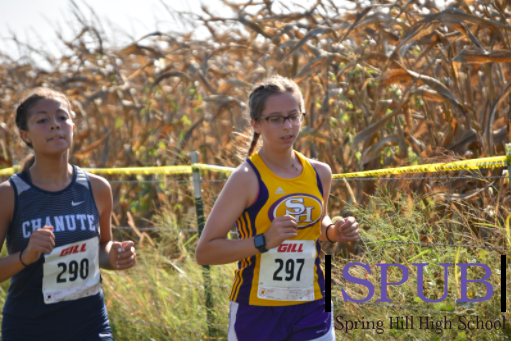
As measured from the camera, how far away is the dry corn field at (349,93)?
336 cm

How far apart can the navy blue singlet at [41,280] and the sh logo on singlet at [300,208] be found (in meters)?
0.89

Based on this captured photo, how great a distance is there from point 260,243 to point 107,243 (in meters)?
0.98

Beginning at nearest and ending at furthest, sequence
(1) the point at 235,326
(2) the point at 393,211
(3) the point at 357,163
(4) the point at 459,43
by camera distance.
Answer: (1) the point at 235,326 → (2) the point at 393,211 → (4) the point at 459,43 → (3) the point at 357,163

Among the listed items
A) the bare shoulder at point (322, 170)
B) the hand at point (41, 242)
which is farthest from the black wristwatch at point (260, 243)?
the hand at point (41, 242)

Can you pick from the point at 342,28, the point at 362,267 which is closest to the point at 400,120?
the point at 342,28

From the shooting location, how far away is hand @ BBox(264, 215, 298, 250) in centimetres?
196

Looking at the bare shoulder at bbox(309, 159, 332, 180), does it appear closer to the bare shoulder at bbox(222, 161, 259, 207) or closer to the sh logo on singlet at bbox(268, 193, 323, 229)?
the sh logo on singlet at bbox(268, 193, 323, 229)

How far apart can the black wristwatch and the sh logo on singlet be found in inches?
4.9

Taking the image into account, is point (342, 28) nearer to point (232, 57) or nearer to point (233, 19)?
point (233, 19)

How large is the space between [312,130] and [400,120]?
642 millimetres

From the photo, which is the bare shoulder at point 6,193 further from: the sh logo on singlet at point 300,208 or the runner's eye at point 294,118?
the runner's eye at point 294,118

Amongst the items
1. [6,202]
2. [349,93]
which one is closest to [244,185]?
[6,202]

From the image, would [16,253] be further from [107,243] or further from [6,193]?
[107,243]

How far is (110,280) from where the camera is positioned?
4617 millimetres
